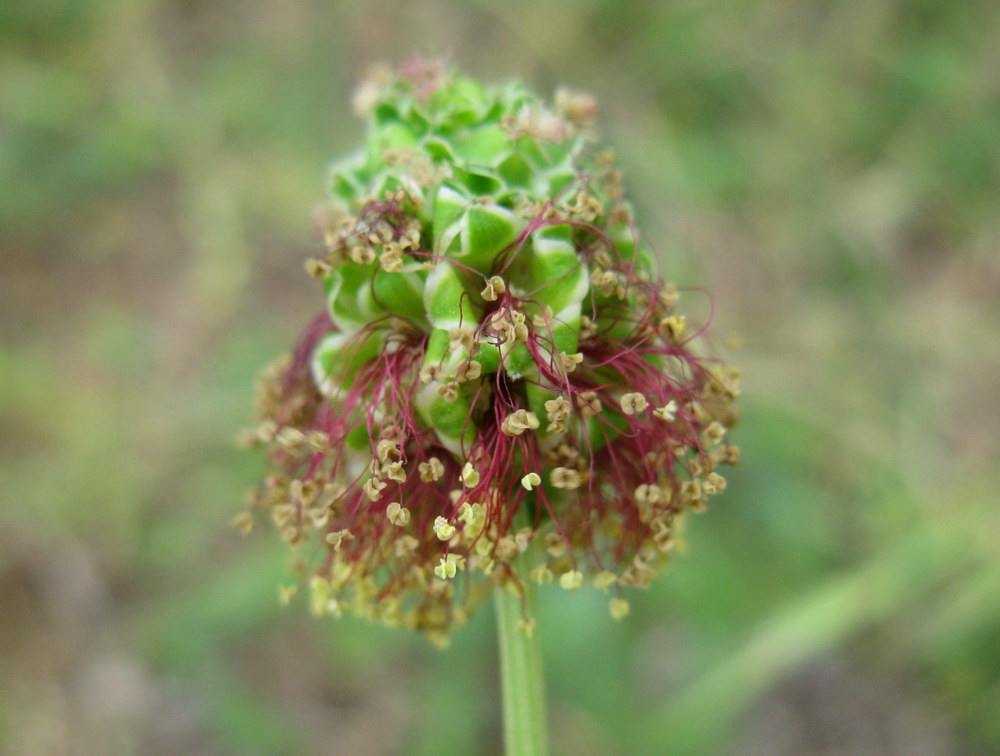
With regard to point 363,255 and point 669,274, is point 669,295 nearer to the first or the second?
point 363,255

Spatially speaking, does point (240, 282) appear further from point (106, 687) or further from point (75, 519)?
point (106, 687)

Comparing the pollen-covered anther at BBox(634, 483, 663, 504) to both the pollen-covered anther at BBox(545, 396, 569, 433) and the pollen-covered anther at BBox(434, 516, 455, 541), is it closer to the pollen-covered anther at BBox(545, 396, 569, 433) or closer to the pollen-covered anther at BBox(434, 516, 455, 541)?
the pollen-covered anther at BBox(545, 396, 569, 433)

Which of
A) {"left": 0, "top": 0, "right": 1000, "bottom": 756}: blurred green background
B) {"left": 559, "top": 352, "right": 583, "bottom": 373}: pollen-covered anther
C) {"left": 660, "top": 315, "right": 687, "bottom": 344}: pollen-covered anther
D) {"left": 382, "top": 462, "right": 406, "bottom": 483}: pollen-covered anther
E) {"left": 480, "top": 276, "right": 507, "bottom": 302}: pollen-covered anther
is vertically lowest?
{"left": 382, "top": 462, "right": 406, "bottom": 483}: pollen-covered anther

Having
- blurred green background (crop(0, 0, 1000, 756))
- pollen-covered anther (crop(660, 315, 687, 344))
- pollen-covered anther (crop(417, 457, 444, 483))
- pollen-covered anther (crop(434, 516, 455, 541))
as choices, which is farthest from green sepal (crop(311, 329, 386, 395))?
blurred green background (crop(0, 0, 1000, 756))

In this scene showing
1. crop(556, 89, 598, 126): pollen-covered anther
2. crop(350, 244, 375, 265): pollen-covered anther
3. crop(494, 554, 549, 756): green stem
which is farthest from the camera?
crop(556, 89, 598, 126): pollen-covered anther

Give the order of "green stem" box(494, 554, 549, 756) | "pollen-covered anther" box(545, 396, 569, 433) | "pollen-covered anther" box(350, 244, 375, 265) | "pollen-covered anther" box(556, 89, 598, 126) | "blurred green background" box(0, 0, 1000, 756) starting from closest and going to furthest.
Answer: "pollen-covered anther" box(545, 396, 569, 433), "pollen-covered anther" box(350, 244, 375, 265), "green stem" box(494, 554, 549, 756), "pollen-covered anther" box(556, 89, 598, 126), "blurred green background" box(0, 0, 1000, 756)

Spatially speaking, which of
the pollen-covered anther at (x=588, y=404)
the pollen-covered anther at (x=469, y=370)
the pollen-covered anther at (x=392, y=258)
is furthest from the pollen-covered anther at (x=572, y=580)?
the pollen-covered anther at (x=392, y=258)
